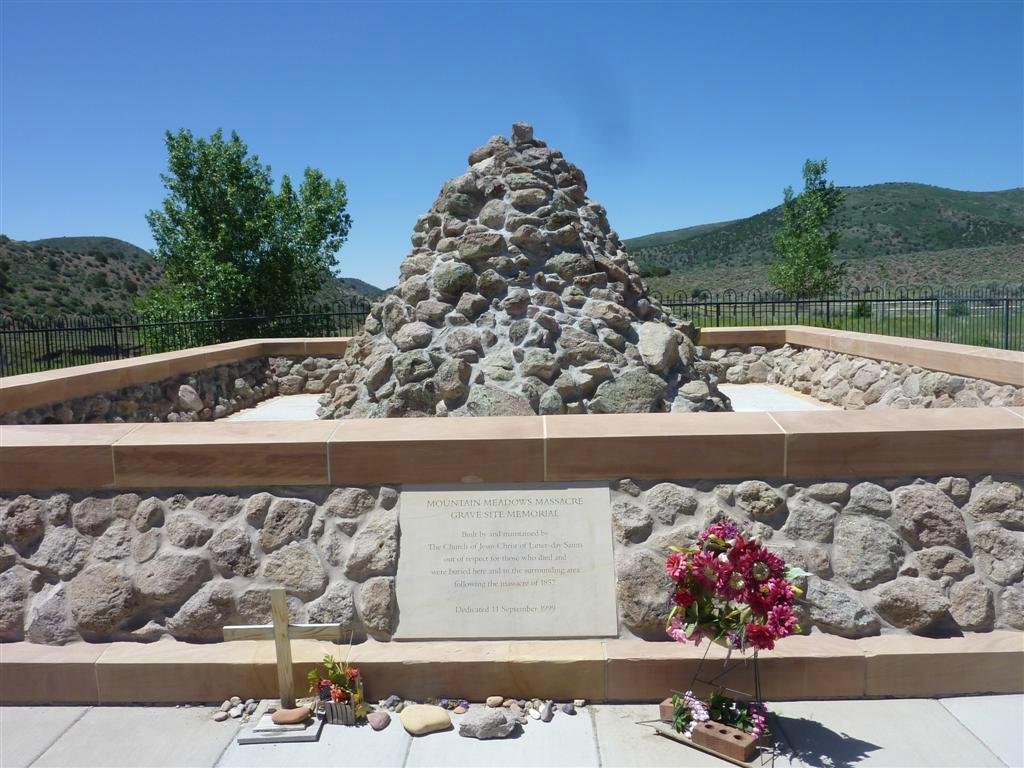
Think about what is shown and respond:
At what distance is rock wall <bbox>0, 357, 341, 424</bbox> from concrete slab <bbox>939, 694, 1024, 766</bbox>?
21.2 feet

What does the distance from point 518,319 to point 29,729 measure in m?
4.42

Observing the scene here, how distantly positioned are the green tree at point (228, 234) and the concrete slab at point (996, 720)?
55.9 feet

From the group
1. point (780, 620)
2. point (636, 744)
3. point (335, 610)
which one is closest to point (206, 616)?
point (335, 610)

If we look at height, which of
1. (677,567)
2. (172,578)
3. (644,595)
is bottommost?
(644,595)

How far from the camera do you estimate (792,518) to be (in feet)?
10.6

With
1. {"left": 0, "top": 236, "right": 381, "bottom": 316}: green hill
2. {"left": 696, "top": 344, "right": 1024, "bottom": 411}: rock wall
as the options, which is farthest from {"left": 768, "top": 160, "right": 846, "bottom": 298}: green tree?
{"left": 0, "top": 236, "right": 381, "bottom": 316}: green hill

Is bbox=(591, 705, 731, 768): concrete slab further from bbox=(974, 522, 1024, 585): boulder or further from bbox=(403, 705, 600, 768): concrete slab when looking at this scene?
bbox=(974, 522, 1024, 585): boulder

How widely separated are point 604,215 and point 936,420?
5186 millimetres

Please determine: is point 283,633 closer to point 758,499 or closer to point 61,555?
point 61,555

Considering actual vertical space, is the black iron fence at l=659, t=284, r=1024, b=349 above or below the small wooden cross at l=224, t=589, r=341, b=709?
above

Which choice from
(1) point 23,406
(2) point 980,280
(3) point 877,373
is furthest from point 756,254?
(1) point 23,406

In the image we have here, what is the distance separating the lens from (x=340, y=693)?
2926 mm

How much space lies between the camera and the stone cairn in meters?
5.98

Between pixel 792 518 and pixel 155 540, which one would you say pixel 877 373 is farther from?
pixel 155 540
